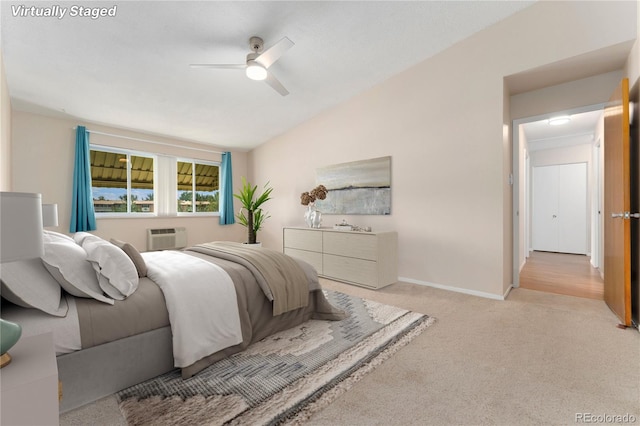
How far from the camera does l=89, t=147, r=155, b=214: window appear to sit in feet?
15.3

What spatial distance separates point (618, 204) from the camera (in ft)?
8.43

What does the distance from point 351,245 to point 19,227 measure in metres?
3.29

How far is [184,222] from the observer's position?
552 cm

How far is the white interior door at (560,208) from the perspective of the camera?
6078 mm

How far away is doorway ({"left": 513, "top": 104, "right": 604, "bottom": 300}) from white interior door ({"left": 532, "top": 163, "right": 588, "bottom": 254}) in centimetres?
7

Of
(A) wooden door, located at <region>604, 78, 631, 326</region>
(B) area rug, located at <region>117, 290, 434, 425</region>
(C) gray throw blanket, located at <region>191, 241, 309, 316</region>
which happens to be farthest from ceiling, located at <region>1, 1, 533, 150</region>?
(B) area rug, located at <region>117, 290, 434, 425</region>

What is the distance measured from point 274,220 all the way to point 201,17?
3839mm

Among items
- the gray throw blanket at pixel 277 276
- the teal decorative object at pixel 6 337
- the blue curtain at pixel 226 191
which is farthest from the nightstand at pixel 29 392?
the blue curtain at pixel 226 191

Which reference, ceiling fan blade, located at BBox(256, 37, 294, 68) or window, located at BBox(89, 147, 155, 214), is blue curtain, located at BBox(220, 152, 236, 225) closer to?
window, located at BBox(89, 147, 155, 214)

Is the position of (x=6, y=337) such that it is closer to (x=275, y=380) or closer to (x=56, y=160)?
(x=275, y=380)

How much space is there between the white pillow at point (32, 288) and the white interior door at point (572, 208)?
8051 mm

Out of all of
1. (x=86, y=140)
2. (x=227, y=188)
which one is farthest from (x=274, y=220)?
(x=86, y=140)

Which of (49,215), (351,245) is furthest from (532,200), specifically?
(49,215)

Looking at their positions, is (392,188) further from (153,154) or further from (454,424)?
(153,154)
